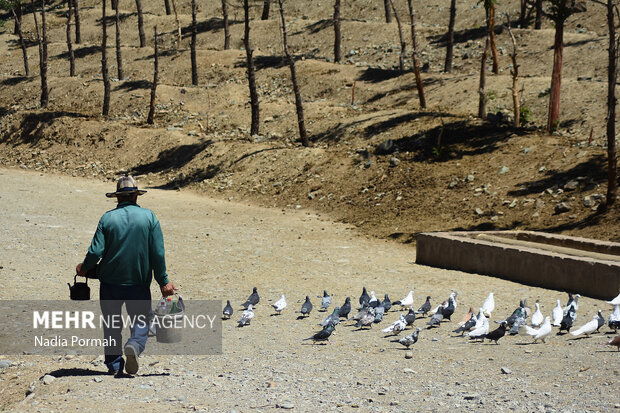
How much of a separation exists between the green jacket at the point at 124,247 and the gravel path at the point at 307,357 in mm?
1204

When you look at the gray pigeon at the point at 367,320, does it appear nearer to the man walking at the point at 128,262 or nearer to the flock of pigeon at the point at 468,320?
the flock of pigeon at the point at 468,320

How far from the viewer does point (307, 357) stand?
32.8 ft

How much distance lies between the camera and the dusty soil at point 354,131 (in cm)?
2433

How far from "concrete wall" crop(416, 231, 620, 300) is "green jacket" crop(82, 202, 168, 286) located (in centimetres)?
942

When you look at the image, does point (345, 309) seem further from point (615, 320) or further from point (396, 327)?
point (615, 320)

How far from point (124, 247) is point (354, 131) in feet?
87.7

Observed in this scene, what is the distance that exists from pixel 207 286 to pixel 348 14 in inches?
2340

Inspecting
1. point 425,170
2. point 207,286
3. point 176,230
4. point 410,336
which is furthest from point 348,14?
point 410,336

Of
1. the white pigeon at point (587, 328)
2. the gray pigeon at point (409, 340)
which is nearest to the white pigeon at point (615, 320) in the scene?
the white pigeon at point (587, 328)

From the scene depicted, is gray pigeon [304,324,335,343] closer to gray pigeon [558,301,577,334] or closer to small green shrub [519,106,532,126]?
gray pigeon [558,301,577,334]

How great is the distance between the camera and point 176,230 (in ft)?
73.5

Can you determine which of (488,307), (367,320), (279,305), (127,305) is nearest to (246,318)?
(279,305)

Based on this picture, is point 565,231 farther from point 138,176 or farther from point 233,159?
point 138,176

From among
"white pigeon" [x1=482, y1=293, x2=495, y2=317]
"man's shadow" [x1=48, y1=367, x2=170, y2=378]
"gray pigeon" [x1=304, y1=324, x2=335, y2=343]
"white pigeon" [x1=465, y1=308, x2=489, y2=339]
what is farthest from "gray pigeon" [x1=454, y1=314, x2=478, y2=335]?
"man's shadow" [x1=48, y1=367, x2=170, y2=378]
